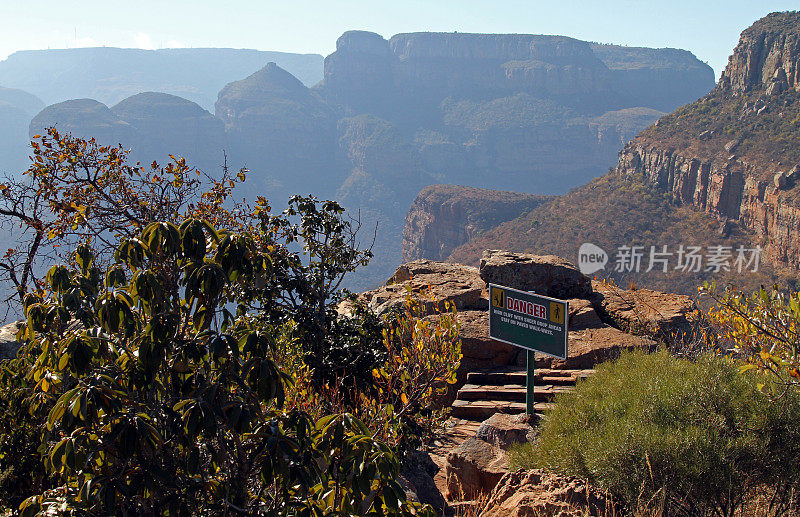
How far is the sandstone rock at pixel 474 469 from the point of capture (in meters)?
5.56

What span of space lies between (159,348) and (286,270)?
16.9 ft

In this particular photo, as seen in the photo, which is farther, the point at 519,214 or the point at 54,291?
the point at 519,214

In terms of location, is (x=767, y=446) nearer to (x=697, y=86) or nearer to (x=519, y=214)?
(x=519, y=214)

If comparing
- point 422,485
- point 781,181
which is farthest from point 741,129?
point 422,485

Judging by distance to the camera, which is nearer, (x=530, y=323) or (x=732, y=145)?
(x=530, y=323)

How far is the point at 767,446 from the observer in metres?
4.78

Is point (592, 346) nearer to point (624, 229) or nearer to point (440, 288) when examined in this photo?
point (440, 288)

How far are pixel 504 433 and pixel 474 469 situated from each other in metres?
0.61

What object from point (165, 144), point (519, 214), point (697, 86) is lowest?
point (519, 214)

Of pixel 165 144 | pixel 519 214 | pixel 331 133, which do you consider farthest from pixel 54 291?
pixel 331 133

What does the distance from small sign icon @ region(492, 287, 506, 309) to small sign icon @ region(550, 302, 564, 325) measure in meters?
0.59

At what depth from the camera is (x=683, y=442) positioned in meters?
4.59

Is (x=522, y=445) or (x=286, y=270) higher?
Result: (x=286, y=270)

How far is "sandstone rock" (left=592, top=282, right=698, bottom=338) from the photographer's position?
34.2 ft
